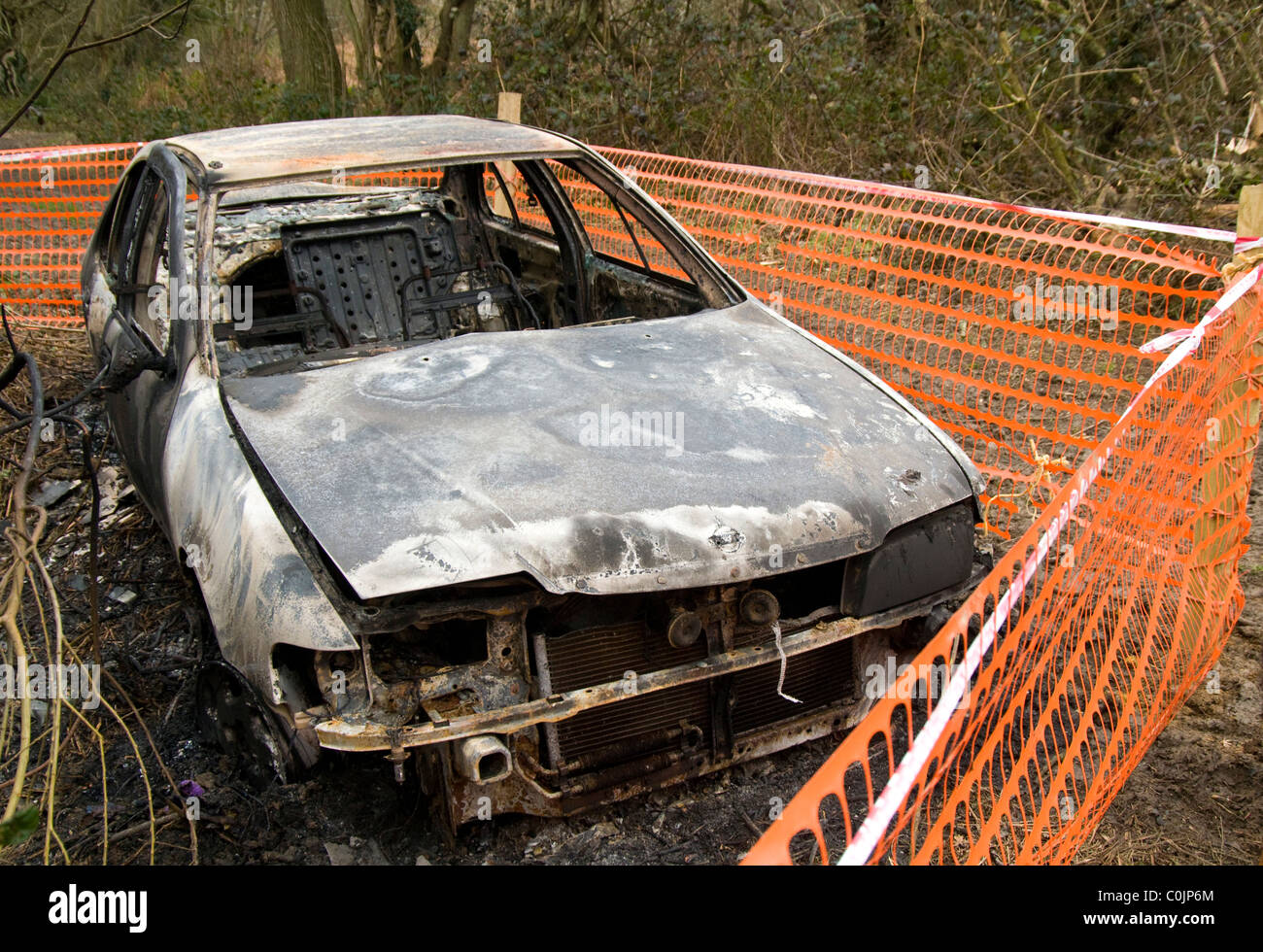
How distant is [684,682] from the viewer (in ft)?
9.30

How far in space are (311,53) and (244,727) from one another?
10657mm

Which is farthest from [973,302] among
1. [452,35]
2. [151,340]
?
[452,35]

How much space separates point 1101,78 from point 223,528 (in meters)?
7.94

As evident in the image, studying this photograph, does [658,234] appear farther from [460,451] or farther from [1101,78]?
[1101,78]

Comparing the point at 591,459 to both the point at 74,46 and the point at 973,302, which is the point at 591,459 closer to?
the point at 973,302

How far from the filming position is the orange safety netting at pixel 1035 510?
7.38 feet

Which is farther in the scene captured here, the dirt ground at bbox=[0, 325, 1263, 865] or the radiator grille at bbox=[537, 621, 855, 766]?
the dirt ground at bbox=[0, 325, 1263, 865]

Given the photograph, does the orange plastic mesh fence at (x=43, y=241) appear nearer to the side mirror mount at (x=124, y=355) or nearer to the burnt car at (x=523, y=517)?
the side mirror mount at (x=124, y=355)

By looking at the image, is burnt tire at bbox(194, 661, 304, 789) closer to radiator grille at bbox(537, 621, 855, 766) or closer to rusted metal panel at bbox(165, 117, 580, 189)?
radiator grille at bbox(537, 621, 855, 766)

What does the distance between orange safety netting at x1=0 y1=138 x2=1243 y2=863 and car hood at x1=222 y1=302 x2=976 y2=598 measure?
537mm

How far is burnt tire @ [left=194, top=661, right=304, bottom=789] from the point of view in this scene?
2.69m

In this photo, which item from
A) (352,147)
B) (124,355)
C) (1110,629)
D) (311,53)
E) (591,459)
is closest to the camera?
(591,459)

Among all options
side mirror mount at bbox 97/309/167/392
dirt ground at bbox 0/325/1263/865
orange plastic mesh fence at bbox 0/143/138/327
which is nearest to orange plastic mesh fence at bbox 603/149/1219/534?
dirt ground at bbox 0/325/1263/865

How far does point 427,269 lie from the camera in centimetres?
451
